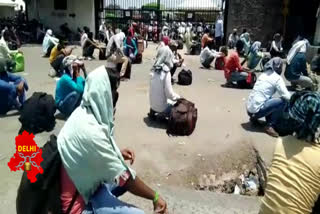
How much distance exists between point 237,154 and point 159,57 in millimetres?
2139

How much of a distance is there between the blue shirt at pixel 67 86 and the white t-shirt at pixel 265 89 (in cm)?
289

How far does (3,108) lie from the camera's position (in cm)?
691

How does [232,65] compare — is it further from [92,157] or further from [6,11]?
[6,11]

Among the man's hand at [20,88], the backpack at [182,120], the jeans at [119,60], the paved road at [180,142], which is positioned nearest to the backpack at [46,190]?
the paved road at [180,142]

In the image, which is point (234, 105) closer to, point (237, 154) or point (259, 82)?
point (259, 82)

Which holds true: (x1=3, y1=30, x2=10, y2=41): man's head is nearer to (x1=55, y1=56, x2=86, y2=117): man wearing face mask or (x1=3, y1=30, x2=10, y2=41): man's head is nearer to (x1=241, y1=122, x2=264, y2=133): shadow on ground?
(x1=55, y1=56, x2=86, y2=117): man wearing face mask

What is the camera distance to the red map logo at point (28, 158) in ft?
6.81

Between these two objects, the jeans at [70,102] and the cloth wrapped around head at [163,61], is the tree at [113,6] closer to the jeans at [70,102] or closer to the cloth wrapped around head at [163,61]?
the cloth wrapped around head at [163,61]

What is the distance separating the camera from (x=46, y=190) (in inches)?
82.2

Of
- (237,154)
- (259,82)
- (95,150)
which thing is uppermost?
(95,150)

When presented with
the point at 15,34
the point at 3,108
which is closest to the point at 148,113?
the point at 3,108

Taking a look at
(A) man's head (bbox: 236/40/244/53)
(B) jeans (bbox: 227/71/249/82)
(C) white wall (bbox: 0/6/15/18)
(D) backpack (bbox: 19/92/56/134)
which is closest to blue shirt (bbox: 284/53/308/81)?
(B) jeans (bbox: 227/71/249/82)

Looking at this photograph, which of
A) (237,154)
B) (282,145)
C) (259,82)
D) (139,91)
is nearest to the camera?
(282,145)

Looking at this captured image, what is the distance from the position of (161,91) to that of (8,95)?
108 inches
